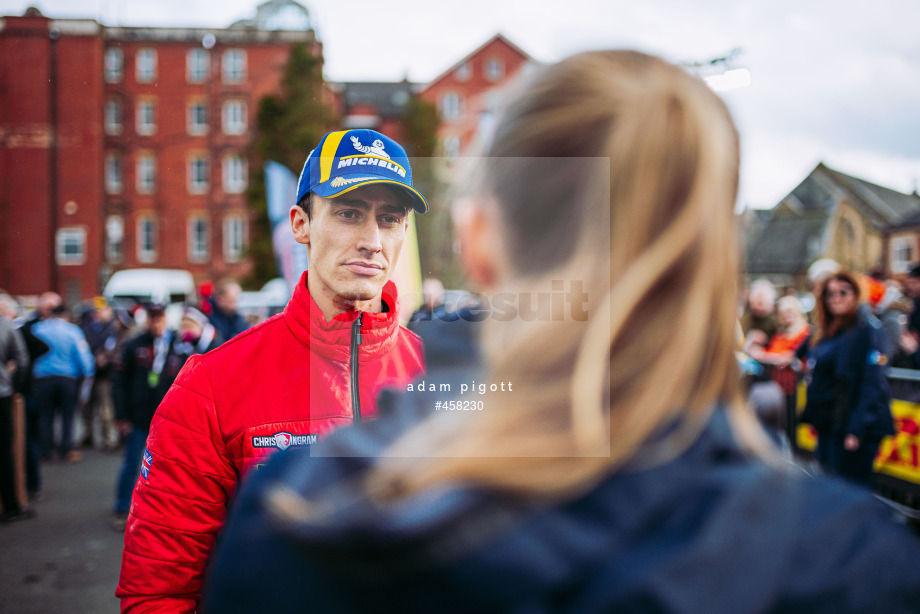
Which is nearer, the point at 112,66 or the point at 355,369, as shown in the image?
the point at 355,369

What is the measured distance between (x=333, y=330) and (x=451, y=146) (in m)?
0.60

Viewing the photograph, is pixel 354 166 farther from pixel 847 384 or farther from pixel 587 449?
pixel 847 384

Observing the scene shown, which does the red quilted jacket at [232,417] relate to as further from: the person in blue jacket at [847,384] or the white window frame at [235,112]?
the white window frame at [235,112]

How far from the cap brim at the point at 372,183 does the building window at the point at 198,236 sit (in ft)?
110

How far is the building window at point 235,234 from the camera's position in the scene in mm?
32219

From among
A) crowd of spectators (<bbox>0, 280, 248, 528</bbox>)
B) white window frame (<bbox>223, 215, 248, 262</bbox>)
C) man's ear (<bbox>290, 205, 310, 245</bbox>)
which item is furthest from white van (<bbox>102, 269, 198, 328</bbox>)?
man's ear (<bbox>290, 205, 310, 245</bbox>)

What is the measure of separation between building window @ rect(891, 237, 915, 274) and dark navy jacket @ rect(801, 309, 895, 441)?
38206 millimetres

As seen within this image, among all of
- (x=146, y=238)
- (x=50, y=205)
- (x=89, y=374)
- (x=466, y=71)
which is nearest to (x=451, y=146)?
(x=466, y=71)

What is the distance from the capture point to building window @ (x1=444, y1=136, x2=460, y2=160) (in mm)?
981

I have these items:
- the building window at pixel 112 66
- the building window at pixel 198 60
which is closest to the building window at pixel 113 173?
the building window at pixel 198 60

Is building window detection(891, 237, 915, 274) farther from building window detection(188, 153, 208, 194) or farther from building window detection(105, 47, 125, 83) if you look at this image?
building window detection(105, 47, 125, 83)

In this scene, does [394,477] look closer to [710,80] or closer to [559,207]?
[559,207]

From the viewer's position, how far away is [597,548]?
1.97 ft

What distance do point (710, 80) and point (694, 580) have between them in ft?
1.98
